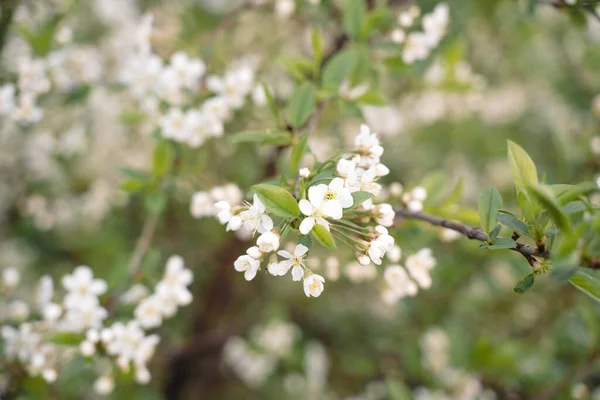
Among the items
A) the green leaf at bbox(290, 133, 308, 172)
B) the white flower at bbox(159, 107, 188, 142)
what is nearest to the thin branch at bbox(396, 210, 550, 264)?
the green leaf at bbox(290, 133, 308, 172)

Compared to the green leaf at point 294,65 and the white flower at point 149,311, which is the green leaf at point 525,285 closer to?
the green leaf at point 294,65

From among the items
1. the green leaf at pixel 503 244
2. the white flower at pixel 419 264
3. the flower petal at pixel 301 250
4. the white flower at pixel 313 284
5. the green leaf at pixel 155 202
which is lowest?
the white flower at pixel 419 264

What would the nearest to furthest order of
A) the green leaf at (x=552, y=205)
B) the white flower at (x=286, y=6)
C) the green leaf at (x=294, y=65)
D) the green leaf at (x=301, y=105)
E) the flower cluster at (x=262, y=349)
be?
1. the green leaf at (x=552, y=205)
2. the green leaf at (x=301, y=105)
3. the green leaf at (x=294, y=65)
4. the white flower at (x=286, y=6)
5. the flower cluster at (x=262, y=349)

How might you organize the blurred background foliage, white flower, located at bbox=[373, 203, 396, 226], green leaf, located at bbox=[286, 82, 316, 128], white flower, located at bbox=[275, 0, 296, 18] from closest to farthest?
white flower, located at bbox=[373, 203, 396, 226] → green leaf, located at bbox=[286, 82, 316, 128] → white flower, located at bbox=[275, 0, 296, 18] → the blurred background foliage

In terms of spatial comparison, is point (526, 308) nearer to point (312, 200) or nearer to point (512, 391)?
point (512, 391)

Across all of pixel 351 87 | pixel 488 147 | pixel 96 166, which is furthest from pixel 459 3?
pixel 96 166

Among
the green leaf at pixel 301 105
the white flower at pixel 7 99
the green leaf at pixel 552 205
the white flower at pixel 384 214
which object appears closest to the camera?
the green leaf at pixel 552 205

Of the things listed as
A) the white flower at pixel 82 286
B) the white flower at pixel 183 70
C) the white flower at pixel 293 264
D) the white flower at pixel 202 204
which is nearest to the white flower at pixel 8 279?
the white flower at pixel 82 286

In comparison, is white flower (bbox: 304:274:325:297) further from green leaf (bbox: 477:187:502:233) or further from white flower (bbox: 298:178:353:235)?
green leaf (bbox: 477:187:502:233)
